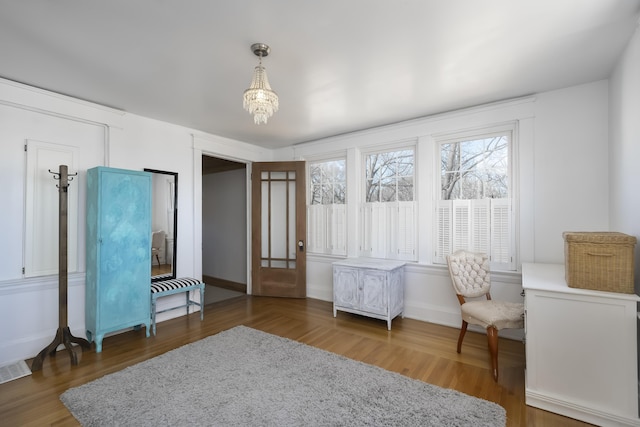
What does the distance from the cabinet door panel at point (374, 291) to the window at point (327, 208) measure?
959mm

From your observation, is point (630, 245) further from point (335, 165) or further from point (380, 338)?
point (335, 165)

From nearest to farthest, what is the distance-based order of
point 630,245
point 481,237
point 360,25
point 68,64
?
1. point 630,245
2. point 360,25
3. point 68,64
4. point 481,237

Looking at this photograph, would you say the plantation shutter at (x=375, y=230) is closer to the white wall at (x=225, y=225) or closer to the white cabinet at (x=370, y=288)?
the white cabinet at (x=370, y=288)

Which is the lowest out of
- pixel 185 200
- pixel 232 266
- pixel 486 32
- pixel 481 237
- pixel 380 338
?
pixel 380 338

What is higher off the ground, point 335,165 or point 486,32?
point 486,32

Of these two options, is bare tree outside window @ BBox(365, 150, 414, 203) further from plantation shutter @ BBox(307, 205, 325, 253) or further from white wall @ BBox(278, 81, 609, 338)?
plantation shutter @ BBox(307, 205, 325, 253)

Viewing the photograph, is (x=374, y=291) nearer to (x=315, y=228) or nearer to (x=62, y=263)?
(x=315, y=228)

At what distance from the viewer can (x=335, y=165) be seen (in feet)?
16.0

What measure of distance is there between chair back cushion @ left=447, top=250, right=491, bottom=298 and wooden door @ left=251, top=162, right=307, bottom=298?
2496mm

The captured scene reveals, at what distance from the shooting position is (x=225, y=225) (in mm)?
6164

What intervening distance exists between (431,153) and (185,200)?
→ 3500 millimetres

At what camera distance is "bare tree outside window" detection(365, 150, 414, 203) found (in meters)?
4.09

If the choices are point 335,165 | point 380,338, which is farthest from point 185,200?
point 380,338

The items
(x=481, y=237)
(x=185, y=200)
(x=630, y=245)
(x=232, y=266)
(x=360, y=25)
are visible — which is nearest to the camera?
(x=630, y=245)
